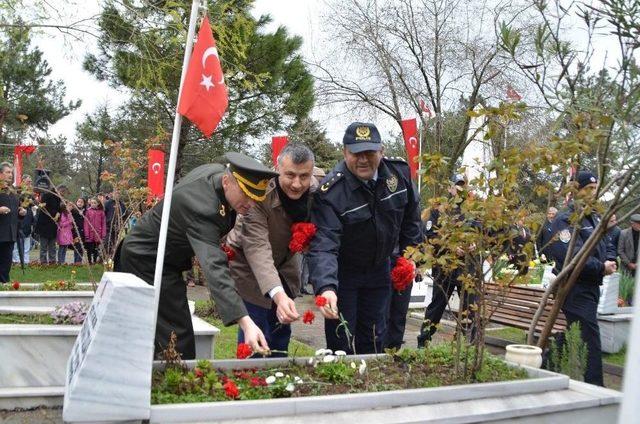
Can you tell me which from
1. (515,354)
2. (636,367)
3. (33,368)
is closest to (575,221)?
(515,354)

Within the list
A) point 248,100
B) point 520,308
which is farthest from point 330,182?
point 248,100

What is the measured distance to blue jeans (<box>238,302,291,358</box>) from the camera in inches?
171

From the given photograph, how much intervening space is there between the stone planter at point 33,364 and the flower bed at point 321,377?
72.6 inches

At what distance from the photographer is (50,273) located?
13102mm

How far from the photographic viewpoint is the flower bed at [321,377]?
3016mm

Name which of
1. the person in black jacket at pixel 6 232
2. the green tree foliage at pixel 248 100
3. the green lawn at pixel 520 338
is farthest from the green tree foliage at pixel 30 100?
the green lawn at pixel 520 338

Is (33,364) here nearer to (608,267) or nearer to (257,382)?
(257,382)

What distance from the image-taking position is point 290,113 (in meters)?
18.6

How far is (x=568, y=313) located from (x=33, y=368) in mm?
4110

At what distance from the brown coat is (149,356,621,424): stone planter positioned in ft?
1.69

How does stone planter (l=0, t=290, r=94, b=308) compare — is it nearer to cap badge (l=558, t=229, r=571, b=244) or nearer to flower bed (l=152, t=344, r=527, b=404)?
flower bed (l=152, t=344, r=527, b=404)

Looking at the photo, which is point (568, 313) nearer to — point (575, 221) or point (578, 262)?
point (578, 262)

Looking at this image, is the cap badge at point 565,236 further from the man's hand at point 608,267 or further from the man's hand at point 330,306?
the man's hand at point 330,306

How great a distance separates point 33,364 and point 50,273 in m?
8.95
